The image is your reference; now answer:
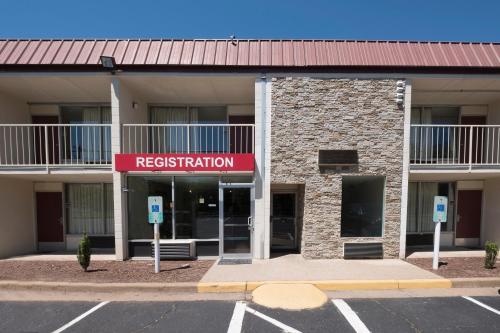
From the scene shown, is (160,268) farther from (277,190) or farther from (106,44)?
(106,44)

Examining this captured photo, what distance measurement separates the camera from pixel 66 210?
388 inches

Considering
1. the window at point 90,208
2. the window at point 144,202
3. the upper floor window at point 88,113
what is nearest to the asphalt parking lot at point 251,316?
the window at point 144,202

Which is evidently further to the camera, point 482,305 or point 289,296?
point 289,296

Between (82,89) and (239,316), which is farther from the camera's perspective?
(82,89)

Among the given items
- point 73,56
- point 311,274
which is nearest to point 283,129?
point 311,274

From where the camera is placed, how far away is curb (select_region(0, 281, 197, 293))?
591cm

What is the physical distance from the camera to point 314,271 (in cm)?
689

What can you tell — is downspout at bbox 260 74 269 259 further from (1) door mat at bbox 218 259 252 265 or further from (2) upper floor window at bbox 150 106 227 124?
(2) upper floor window at bbox 150 106 227 124

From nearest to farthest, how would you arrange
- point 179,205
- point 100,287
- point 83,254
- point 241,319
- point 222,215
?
point 241,319 < point 100,287 < point 83,254 < point 222,215 < point 179,205

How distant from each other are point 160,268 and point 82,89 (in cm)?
666

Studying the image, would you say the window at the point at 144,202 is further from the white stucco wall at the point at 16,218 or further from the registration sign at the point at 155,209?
the white stucco wall at the point at 16,218

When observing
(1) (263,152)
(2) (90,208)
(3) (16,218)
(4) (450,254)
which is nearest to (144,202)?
(2) (90,208)

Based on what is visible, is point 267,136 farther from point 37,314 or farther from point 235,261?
point 37,314

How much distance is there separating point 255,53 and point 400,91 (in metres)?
4.73
